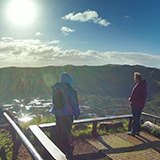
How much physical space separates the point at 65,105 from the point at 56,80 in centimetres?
15082

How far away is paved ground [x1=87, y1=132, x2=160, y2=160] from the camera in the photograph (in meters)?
4.53

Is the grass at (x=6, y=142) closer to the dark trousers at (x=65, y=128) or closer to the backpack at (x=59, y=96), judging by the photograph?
the dark trousers at (x=65, y=128)

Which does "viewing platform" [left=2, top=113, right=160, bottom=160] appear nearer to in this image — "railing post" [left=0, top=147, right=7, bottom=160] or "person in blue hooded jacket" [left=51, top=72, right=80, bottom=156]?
"railing post" [left=0, top=147, right=7, bottom=160]

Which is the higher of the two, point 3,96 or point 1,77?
point 1,77

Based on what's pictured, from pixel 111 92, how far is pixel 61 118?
181509 mm

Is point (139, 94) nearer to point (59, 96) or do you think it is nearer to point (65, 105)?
point (65, 105)

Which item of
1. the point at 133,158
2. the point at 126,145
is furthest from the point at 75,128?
the point at 133,158

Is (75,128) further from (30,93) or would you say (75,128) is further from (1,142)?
(30,93)

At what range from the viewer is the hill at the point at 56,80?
454 feet

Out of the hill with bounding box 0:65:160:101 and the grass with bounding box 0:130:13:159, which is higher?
the grass with bounding box 0:130:13:159

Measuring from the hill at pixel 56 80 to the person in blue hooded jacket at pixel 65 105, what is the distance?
12139 cm

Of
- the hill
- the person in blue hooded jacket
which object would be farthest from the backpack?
the hill

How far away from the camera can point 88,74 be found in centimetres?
19388

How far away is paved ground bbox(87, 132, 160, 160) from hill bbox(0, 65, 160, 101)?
4748 inches
